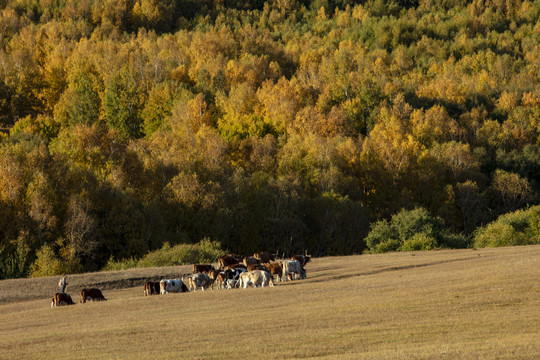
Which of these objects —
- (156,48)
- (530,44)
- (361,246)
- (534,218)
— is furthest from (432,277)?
(530,44)

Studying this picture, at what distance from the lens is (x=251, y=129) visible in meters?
111

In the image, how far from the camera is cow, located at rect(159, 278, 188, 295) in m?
33.9

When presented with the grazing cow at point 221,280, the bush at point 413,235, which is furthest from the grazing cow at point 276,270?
the bush at point 413,235

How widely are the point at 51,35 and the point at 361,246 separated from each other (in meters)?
110

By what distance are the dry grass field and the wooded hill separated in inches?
1211

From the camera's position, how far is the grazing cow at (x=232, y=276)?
34562mm

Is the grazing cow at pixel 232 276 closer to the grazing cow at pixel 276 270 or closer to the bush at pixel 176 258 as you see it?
the grazing cow at pixel 276 270

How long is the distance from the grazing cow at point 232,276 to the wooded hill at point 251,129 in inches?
1011

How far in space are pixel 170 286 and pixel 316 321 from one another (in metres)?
13.8

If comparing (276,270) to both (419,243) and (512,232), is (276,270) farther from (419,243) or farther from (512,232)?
(512,232)

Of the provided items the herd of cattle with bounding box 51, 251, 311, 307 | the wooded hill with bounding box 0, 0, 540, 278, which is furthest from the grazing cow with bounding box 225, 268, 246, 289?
the wooded hill with bounding box 0, 0, 540, 278

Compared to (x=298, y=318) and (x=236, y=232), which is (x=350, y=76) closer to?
(x=236, y=232)

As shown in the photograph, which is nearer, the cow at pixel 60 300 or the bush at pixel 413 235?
the cow at pixel 60 300

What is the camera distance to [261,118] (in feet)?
375
